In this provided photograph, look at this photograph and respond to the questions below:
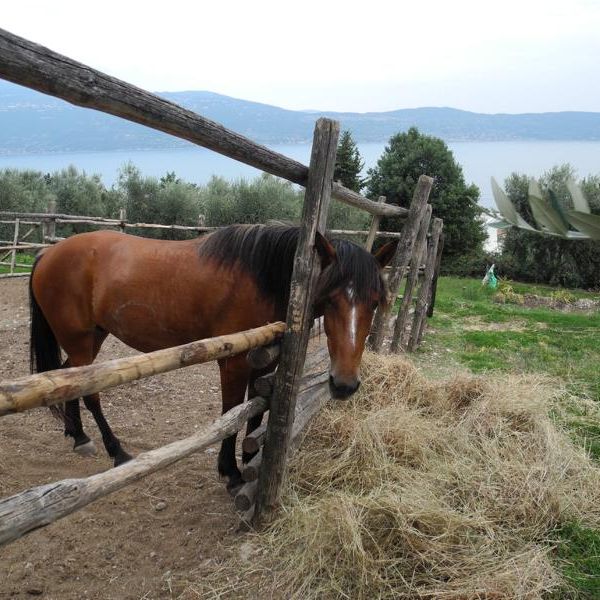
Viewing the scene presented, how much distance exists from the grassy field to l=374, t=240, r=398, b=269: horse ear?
167 cm

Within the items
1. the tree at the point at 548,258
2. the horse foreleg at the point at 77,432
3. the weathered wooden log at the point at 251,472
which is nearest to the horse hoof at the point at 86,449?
the horse foreleg at the point at 77,432

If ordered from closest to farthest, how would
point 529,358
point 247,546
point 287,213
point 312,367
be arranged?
point 247,546
point 312,367
point 529,358
point 287,213

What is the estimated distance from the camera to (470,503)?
2787 millimetres

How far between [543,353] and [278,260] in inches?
211

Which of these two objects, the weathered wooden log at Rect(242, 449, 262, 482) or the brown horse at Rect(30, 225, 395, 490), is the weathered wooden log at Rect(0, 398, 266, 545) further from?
the brown horse at Rect(30, 225, 395, 490)

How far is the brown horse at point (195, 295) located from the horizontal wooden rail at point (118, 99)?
1.61 ft

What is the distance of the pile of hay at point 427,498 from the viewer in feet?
7.64

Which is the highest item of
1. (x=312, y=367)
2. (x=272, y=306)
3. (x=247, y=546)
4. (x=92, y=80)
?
(x=92, y=80)

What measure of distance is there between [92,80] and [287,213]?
61.7ft

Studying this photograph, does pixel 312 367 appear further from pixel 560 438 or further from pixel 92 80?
pixel 92 80

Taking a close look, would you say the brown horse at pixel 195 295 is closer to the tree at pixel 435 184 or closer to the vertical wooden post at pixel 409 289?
the vertical wooden post at pixel 409 289

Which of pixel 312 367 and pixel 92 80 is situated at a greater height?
pixel 92 80

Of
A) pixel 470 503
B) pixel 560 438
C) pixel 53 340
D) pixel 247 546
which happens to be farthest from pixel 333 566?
pixel 53 340

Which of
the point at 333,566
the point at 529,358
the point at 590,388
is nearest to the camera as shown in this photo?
the point at 333,566
